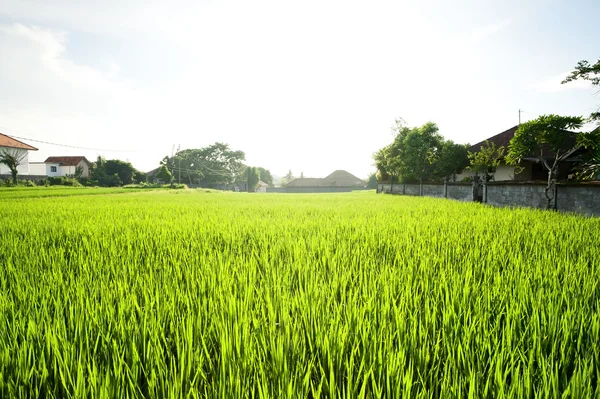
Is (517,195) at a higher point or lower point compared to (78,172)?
lower

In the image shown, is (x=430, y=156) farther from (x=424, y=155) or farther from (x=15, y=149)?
(x=15, y=149)

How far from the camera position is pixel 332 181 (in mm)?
59375

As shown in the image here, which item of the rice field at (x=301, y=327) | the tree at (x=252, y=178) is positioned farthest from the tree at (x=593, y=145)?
the tree at (x=252, y=178)

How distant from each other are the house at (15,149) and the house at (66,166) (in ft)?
39.8

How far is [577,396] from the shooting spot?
30.0 inches

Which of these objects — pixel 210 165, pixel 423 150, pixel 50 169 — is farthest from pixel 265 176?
pixel 423 150

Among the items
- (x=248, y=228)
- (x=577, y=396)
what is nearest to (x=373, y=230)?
(x=248, y=228)

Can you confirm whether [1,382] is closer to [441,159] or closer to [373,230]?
[373,230]

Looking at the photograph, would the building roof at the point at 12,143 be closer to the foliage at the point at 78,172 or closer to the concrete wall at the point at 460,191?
the foliage at the point at 78,172

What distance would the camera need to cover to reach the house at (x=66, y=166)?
49156mm

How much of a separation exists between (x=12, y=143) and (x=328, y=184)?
46527 millimetres

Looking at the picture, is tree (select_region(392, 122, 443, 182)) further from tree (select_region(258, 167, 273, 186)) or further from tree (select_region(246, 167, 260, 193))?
tree (select_region(258, 167, 273, 186))

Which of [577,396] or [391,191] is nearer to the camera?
[577,396]

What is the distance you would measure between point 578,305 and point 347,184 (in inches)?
2272
